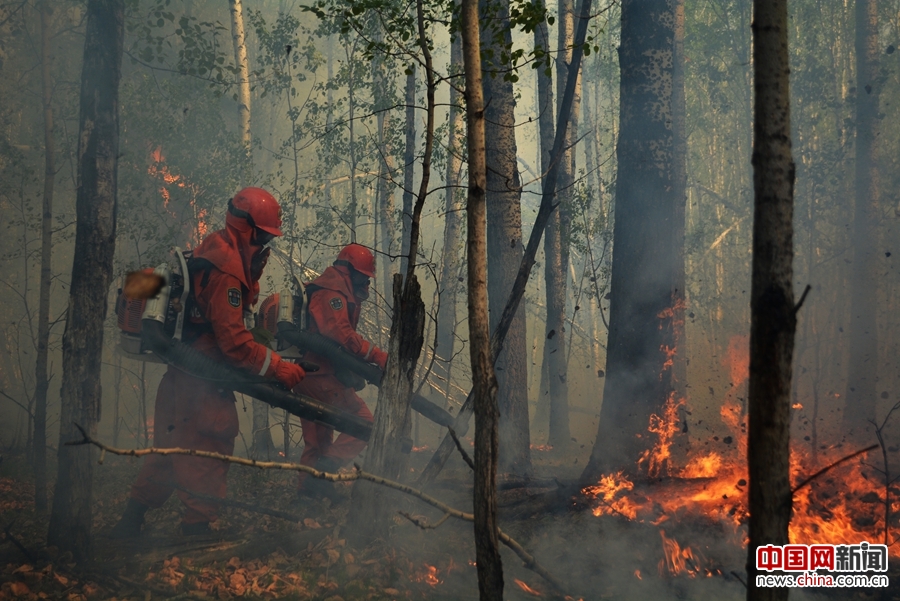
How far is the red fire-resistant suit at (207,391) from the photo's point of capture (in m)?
5.42

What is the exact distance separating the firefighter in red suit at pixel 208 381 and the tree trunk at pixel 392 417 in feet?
3.93

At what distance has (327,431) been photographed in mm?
7043

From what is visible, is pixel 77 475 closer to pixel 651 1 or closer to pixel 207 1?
pixel 651 1

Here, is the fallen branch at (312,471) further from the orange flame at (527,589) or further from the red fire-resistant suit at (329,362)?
the red fire-resistant suit at (329,362)

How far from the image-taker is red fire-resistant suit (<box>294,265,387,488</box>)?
686cm

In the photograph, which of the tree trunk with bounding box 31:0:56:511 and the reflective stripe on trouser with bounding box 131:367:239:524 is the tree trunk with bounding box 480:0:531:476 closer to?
the reflective stripe on trouser with bounding box 131:367:239:524

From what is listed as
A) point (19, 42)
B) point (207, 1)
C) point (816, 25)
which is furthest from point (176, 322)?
point (816, 25)

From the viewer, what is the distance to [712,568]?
186 inches

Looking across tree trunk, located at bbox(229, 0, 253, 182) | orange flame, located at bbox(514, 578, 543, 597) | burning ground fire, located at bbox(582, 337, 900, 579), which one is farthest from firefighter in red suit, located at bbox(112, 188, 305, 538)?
tree trunk, located at bbox(229, 0, 253, 182)

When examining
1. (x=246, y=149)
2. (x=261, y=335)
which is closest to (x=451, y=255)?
(x=246, y=149)

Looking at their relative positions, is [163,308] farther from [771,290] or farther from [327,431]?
[771,290]

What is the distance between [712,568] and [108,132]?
5.82 metres

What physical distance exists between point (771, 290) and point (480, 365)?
141 centimetres

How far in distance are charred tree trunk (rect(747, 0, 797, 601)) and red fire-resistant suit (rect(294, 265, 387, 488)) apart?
460 cm
